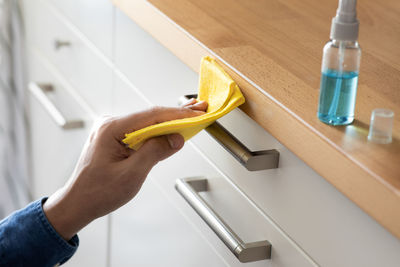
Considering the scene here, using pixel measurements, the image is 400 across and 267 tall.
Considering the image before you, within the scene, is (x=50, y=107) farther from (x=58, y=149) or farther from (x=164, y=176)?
(x=164, y=176)

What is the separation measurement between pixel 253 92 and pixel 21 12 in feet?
3.66

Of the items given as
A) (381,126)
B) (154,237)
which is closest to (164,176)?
(154,237)

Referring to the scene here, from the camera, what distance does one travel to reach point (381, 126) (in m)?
0.59

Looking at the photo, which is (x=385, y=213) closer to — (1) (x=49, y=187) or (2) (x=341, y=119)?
(2) (x=341, y=119)

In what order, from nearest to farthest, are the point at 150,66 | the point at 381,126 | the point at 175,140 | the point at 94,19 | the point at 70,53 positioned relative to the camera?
the point at 381,126
the point at 175,140
the point at 150,66
the point at 94,19
the point at 70,53

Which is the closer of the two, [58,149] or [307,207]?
[307,207]

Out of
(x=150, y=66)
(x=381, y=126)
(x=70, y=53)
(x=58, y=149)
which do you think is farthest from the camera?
(x=58, y=149)

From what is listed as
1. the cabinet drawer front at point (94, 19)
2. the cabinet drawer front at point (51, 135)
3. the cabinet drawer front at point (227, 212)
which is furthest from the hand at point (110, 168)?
the cabinet drawer front at point (51, 135)

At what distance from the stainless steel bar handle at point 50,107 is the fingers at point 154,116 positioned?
1.89 feet

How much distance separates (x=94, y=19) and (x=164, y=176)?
1.21ft

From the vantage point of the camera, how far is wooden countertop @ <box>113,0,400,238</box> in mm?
562

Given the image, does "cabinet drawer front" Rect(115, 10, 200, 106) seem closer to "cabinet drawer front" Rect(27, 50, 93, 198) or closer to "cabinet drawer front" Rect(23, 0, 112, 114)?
"cabinet drawer front" Rect(23, 0, 112, 114)

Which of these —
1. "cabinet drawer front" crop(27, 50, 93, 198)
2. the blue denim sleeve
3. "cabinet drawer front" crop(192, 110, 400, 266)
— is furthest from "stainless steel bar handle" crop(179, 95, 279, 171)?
"cabinet drawer front" crop(27, 50, 93, 198)

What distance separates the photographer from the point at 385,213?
1.73 ft
